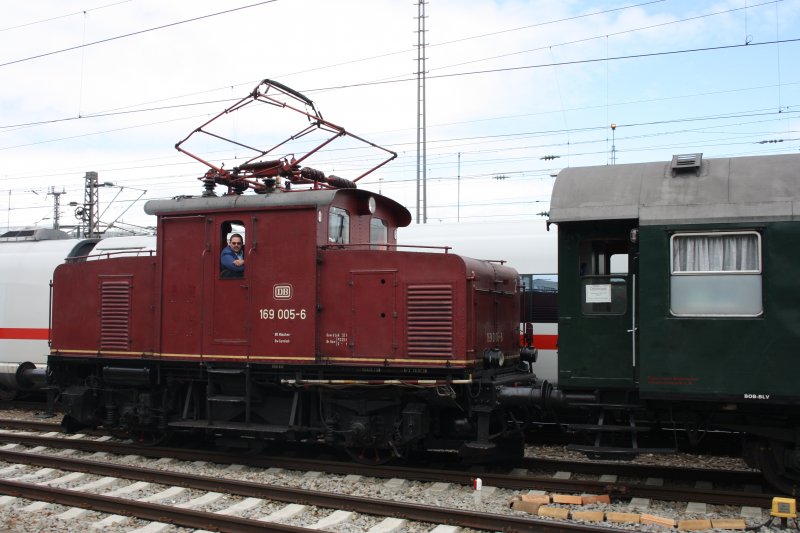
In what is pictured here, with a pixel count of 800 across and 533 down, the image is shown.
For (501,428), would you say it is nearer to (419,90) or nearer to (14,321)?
(14,321)

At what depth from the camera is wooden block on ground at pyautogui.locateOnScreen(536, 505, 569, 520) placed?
792 centimetres

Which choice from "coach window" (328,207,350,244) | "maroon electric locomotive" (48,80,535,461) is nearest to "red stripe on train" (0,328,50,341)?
"maroon electric locomotive" (48,80,535,461)

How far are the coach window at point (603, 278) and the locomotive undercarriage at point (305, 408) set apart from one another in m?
1.72

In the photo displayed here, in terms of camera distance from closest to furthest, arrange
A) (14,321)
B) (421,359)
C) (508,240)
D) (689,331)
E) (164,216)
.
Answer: (689,331) < (421,359) < (164,216) < (508,240) < (14,321)

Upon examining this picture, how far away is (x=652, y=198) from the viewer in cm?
836

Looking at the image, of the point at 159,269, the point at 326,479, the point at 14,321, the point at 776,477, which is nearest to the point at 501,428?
the point at 326,479

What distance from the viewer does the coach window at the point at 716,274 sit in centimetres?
789

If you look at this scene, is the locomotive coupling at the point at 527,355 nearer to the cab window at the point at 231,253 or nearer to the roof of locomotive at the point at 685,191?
the roof of locomotive at the point at 685,191

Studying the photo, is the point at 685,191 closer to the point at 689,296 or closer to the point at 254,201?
the point at 689,296

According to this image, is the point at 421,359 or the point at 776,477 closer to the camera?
the point at 776,477

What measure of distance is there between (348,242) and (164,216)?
287cm

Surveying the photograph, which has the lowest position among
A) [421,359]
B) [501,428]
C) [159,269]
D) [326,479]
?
[326,479]

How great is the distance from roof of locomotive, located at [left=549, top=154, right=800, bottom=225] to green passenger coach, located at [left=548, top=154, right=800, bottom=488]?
0.01 metres

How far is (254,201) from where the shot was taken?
1063cm
